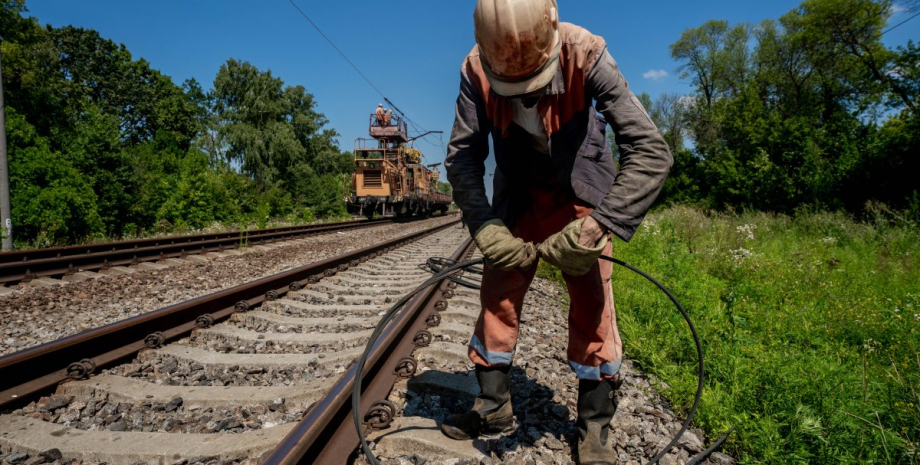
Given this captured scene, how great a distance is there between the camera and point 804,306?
16.1 ft

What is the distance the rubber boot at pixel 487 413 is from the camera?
81.0 inches

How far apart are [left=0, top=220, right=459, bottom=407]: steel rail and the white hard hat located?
2.66 m

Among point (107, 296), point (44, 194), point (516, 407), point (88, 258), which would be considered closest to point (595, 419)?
point (516, 407)

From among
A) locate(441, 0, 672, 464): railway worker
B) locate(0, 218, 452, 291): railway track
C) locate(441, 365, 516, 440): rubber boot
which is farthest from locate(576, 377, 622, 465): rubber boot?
locate(0, 218, 452, 291): railway track

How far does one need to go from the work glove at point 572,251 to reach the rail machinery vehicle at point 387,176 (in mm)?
20223

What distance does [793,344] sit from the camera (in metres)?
3.74

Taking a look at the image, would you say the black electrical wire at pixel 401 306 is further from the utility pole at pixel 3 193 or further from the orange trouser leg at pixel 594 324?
the utility pole at pixel 3 193

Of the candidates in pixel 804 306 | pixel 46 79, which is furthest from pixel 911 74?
pixel 46 79

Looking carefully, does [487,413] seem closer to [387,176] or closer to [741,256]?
[741,256]

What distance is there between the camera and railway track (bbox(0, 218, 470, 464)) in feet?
6.23

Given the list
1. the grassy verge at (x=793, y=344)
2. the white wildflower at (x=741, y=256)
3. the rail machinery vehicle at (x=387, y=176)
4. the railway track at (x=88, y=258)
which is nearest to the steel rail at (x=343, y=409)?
the grassy verge at (x=793, y=344)

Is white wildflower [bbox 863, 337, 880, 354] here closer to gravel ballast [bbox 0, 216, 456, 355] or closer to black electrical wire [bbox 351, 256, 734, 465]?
black electrical wire [bbox 351, 256, 734, 465]

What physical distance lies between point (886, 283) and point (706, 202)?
19.3 m

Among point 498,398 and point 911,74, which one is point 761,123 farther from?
point 498,398
